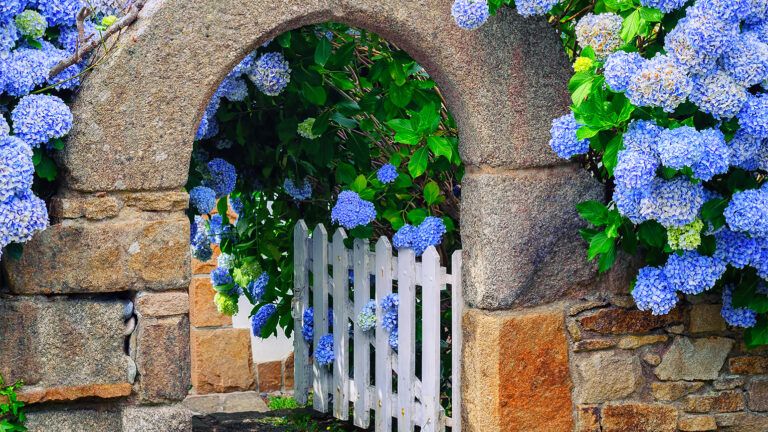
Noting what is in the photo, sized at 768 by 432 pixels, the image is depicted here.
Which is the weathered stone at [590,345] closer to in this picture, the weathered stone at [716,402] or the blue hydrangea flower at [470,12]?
the weathered stone at [716,402]

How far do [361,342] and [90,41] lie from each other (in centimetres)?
230

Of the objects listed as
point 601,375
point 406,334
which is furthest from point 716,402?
point 406,334

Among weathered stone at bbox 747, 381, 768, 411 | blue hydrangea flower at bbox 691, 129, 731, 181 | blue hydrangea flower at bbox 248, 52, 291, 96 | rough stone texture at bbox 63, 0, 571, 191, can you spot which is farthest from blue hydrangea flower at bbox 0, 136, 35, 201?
weathered stone at bbox 747, 381, 768, 411

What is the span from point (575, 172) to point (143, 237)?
1643mm

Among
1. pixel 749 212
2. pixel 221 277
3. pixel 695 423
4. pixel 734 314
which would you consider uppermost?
pixel 749 212

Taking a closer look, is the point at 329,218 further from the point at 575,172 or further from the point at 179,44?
the point at 179,44

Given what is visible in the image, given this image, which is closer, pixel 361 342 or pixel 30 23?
pixel 30 23

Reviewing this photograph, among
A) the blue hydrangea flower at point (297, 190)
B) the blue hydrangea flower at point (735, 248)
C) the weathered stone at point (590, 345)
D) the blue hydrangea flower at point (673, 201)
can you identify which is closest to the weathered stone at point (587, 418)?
the weathered stone at point (590, 345)

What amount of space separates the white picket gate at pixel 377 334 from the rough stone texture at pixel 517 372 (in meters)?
0.20

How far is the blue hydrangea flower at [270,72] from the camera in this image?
14.7ft

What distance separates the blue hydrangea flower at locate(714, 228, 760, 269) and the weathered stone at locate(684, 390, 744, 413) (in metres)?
0.73

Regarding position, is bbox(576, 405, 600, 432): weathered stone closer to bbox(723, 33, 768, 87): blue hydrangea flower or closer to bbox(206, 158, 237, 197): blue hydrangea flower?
bbox(723, 33, 768, 87): blue hydrangea flower

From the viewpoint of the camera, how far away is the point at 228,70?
3820 mm

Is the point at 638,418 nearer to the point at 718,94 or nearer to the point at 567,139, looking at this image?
the point at 567,139
